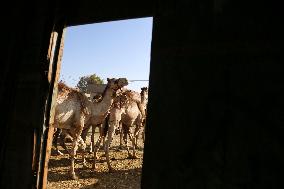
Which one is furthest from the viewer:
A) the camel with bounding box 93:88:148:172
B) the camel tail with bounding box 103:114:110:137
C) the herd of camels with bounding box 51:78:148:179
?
the camel tail with bounding box 103:114:110:137

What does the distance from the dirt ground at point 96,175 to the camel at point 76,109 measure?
0.48 meters

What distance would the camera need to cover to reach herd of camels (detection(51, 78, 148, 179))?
872cm

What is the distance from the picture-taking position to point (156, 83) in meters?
2.29

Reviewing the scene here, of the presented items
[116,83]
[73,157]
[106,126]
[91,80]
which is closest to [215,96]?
[73,157]

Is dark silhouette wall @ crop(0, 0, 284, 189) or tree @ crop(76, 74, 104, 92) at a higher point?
tree @ crop(76, 74, 104, 92)

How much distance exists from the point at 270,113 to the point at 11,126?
2.54 m

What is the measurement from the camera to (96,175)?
8898mm

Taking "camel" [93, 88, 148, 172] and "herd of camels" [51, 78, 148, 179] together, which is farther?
"camel" [93, 88, 148, 172]

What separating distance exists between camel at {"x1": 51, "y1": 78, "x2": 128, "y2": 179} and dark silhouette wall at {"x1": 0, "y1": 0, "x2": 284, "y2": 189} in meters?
6.58

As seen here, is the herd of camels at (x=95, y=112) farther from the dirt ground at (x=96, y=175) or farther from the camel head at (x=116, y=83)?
the dirt ground at (x=96, y=175)

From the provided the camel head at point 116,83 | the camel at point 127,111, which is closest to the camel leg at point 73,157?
the camel at point 127,111

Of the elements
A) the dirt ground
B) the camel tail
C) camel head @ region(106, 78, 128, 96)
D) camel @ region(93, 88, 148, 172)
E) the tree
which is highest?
the tree

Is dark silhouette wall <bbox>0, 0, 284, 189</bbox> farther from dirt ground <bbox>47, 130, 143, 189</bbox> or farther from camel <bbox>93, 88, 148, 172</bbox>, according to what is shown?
camel <bbox>93, 88, 148, 172</bbox>

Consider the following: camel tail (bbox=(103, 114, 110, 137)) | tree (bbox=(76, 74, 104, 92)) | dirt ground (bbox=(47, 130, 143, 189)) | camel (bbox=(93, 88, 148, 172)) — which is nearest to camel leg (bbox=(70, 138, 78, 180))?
dirt ground (bbox=(47, 130, 143, 189))
